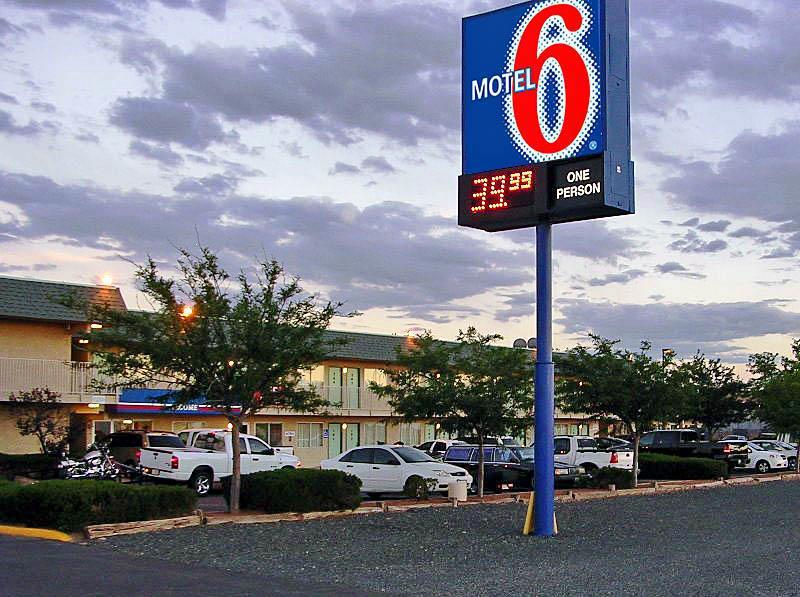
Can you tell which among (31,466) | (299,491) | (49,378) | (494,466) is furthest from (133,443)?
(299,491)

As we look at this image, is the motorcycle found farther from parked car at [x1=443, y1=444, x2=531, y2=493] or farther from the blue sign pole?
the blue sign pole

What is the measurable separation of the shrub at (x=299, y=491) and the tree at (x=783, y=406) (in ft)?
87.6

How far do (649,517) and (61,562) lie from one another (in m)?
12.6

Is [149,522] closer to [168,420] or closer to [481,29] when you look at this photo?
[481,29]

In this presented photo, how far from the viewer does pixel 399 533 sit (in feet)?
60.5

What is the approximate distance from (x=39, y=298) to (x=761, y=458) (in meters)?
29.2

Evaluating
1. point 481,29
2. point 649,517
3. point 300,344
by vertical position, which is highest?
point 481,29

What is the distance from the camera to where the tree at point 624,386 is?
31859 millimetres

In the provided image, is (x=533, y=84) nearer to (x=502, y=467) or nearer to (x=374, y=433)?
(x=502, y=467)

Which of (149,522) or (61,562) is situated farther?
(149,522)

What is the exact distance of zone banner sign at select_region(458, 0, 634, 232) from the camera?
17.4m

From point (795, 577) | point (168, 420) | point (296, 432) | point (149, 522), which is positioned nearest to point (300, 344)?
point (149, 522)

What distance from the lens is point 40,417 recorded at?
33719 millimetres

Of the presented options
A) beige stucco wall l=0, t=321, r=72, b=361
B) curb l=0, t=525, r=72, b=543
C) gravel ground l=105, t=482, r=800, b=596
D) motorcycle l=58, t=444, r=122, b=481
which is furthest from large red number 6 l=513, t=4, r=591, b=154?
beige stucco wall l=0, t=321, r=72, b=361
